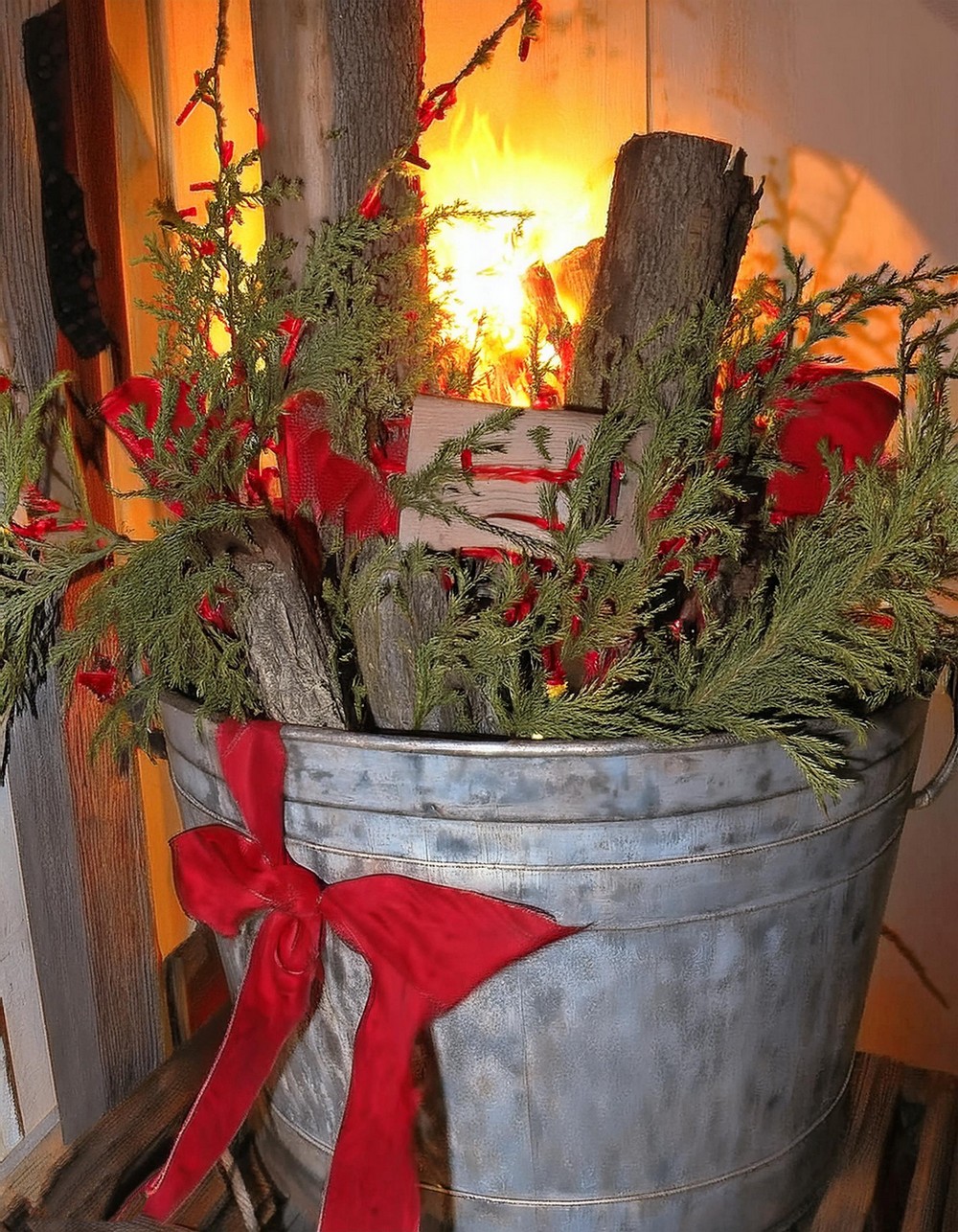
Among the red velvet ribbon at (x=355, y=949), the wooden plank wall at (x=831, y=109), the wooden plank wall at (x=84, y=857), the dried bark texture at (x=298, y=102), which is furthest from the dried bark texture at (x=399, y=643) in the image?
the wooden plank wall at (x=831, y=109)

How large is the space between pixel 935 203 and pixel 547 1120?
3.49ft

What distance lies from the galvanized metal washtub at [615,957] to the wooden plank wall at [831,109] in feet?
2.39

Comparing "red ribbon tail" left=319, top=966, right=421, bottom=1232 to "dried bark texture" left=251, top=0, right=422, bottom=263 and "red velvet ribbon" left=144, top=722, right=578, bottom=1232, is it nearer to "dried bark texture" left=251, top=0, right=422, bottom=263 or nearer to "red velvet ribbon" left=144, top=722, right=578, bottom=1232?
"red velvet ribbon" left=144, top=722, right=578, bottom=1232

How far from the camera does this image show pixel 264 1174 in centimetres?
91

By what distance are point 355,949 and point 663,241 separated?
0.51 metres

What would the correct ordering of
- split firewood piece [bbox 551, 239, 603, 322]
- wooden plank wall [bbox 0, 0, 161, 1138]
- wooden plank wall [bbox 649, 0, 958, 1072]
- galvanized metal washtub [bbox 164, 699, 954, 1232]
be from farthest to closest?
wooden plank wall [bbox 649, 0, 958, 1072] < split firewood piece [bbox 551, 239, 603, 322] < wooden plank wall [bbox 0, 0, 161, 1138] < galvanized metal washtub [bbox 164, 699, 954, 1232]

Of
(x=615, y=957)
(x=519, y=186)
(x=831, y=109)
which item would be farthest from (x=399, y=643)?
(x=831, y=109)

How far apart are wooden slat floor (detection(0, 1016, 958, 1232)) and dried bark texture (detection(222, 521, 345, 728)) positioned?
1.27ft

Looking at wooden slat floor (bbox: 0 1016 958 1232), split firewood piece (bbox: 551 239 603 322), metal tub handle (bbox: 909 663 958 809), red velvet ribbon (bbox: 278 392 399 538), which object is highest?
split firewood piece (bbox: 551 239 603 322)

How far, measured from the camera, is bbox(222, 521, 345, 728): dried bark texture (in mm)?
717

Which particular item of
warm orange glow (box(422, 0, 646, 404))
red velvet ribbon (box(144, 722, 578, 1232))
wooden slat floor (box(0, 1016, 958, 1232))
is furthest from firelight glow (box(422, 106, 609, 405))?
wooden slat floor (box(0, 1016, 958, 1232))

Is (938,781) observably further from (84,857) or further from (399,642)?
(84,857)

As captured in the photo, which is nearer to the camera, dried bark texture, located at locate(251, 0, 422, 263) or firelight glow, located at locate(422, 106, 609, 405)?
dried bark texture, located at locate(251, 0, 422, 263)

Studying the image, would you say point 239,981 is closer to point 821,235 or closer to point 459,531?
point 459,531
